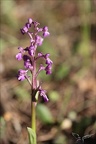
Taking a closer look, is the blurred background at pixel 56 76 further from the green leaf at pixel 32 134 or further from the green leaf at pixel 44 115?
the green leaf at pixel 32 134

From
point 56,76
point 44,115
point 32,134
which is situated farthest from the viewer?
point 56,76

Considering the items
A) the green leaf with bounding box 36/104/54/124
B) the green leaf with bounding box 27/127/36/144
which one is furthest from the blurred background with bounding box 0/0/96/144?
the green leaf with bounding box 27/127/36/144

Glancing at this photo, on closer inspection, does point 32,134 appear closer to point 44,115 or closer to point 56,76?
point 44,115

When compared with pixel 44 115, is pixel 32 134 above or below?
below

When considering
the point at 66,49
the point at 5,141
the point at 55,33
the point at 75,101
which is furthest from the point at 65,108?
the point at 55,33

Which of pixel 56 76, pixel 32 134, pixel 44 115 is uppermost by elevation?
pixel 56 76

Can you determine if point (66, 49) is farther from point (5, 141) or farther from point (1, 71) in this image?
point (5, 141)

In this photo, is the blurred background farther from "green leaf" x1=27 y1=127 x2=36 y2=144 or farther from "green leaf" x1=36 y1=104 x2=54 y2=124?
"green leaf" x1=27 y1=127 x2=36 y2=144

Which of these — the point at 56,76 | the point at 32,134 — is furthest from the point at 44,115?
the point at 32,134

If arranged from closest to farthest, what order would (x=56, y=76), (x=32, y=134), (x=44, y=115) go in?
(x=32, y=134) < (x=44, y=115) < (x=56, y=76)
